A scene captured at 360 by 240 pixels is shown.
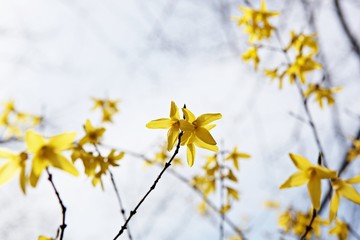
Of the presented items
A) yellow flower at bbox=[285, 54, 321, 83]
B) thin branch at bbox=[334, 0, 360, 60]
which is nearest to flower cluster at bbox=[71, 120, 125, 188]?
yellow flower at bbox=[285, 54, 321, 83]

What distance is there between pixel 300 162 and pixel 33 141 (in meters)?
1.03

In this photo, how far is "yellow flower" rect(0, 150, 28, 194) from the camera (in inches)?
47.3

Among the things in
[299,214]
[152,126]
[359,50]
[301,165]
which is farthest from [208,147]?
[359,50]

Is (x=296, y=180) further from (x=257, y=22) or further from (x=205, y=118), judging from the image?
(x=257, y=22)

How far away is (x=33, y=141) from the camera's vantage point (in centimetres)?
120

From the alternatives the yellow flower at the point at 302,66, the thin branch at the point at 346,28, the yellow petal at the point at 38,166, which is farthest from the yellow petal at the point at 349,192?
the thin branch at the point at 346,28

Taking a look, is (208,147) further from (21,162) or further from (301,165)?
(21,162)

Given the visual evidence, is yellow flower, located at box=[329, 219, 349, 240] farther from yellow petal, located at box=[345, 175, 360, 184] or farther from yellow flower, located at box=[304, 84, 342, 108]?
yellow petal, located at box=[345, 175, 360, 184]

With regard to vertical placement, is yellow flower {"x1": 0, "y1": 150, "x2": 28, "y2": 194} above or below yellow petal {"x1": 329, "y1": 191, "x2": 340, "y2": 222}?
above

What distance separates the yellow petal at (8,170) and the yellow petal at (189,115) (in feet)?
2.22

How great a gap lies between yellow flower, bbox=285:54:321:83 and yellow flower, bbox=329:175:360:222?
55.9 inches

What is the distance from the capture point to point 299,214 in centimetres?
336

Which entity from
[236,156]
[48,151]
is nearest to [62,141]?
[48,151]

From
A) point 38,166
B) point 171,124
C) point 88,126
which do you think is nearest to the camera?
point 38,166
